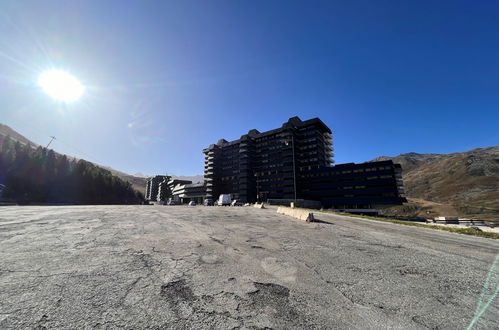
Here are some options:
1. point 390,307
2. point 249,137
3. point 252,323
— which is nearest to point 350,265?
point 390,307

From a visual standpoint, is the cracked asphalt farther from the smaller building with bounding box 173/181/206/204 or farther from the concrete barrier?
the smaller building with bounding box 173/181/206/204

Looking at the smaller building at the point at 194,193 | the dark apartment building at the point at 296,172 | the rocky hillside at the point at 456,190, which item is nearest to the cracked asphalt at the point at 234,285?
the dark apartment building at the point at 296,172

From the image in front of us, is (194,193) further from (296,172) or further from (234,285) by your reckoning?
(234,285)

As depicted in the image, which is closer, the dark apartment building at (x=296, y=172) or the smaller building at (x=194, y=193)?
the dark apartment building at (x=296, y=172)

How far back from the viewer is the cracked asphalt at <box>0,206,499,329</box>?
3.24 meters

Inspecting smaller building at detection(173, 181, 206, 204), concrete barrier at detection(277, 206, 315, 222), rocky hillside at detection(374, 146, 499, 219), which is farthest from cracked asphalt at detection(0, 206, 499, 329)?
smaller building at detection(173, 181, 206, 204)

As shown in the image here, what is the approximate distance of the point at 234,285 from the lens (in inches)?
174

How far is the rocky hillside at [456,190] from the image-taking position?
299 ft

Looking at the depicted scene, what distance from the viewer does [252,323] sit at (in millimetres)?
3135

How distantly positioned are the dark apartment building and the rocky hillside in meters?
19.0

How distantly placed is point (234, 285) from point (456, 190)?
7616 inches

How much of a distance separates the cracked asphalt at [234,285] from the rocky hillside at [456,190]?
327 feet

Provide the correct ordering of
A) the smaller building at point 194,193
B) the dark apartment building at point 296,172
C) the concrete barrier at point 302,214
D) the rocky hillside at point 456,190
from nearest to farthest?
the concrete barrier at point 302,214
the dark apartment building at point 296,172
the rocky hillside at point 456,190
the smaller building at point 194,193

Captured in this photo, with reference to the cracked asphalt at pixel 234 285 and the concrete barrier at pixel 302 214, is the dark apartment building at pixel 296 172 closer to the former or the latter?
the concrete barrier at pixel 302 214
